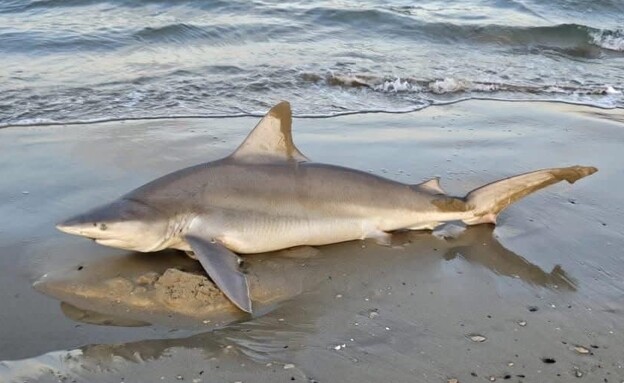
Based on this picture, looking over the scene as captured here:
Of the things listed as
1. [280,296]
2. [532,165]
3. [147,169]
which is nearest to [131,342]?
[280,296]

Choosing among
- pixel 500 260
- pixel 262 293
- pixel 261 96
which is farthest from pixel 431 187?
pixel 261 96

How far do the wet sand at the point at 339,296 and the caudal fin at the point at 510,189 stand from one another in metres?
0.14

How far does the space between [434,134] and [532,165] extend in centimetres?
123

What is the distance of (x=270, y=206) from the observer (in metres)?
4.66

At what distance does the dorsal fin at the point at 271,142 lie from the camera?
4707mm

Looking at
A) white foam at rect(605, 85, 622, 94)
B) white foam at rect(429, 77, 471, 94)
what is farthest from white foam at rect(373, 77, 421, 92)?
white foam at rect(605, 85, 622, 94)

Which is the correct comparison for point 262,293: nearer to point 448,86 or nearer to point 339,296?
point 339,296

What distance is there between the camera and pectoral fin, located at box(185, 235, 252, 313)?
396cm

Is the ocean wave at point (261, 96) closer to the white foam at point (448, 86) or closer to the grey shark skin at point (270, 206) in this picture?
the white foam at point (448, 86)

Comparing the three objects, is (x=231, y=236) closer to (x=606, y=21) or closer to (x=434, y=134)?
(x=434, y=134)

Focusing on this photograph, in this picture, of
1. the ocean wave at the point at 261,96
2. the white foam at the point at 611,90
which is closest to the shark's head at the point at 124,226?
the ocean wave at the point at 261,96

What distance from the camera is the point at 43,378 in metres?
3.34

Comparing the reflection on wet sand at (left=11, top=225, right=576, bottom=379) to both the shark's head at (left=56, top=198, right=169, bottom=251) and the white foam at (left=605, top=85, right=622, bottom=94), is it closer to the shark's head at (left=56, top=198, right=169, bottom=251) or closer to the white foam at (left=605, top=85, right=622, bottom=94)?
the shark's head at (left=56, top=198, right=169, bottom=251)

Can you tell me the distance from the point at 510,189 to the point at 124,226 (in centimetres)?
Answer: 246
